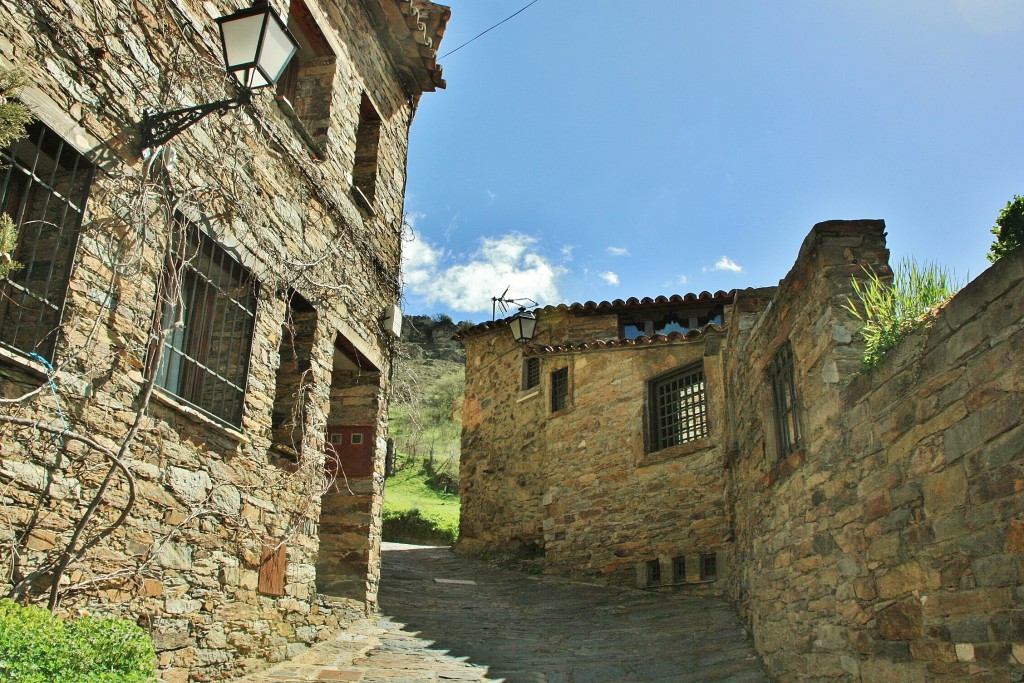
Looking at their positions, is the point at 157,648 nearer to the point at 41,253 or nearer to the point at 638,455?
the point at 41,253

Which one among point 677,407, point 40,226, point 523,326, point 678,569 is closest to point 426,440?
point 523,326

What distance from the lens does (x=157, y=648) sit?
5.14 metres

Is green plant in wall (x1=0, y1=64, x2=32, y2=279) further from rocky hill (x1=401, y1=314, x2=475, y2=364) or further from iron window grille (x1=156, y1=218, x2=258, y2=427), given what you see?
rocky hill (x1=401, y1=314, x2=475, y2=364)

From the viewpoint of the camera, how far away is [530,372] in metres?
15.5

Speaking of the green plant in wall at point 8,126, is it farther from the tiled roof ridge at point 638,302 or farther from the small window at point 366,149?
the tiled roof ridge at point 638,302

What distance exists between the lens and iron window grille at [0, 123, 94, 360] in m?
4.55

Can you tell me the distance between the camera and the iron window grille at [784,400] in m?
6.45

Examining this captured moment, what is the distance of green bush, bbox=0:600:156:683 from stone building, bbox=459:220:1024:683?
3.98m

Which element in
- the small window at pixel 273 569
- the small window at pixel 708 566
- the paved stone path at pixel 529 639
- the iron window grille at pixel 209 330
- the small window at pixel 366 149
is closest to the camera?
the iron window grille at pixel 209 330

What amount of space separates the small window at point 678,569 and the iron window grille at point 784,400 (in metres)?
4.90

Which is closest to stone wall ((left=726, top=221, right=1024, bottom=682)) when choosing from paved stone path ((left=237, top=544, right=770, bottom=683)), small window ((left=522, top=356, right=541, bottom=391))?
paved stone path ((left=237, top=544, right=770, bottom=683))

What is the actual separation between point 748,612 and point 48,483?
20.1ft

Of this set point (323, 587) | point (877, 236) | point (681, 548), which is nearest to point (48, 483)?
point (323, 587)

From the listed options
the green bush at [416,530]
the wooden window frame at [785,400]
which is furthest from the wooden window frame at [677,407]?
the green bush at [416,530]
